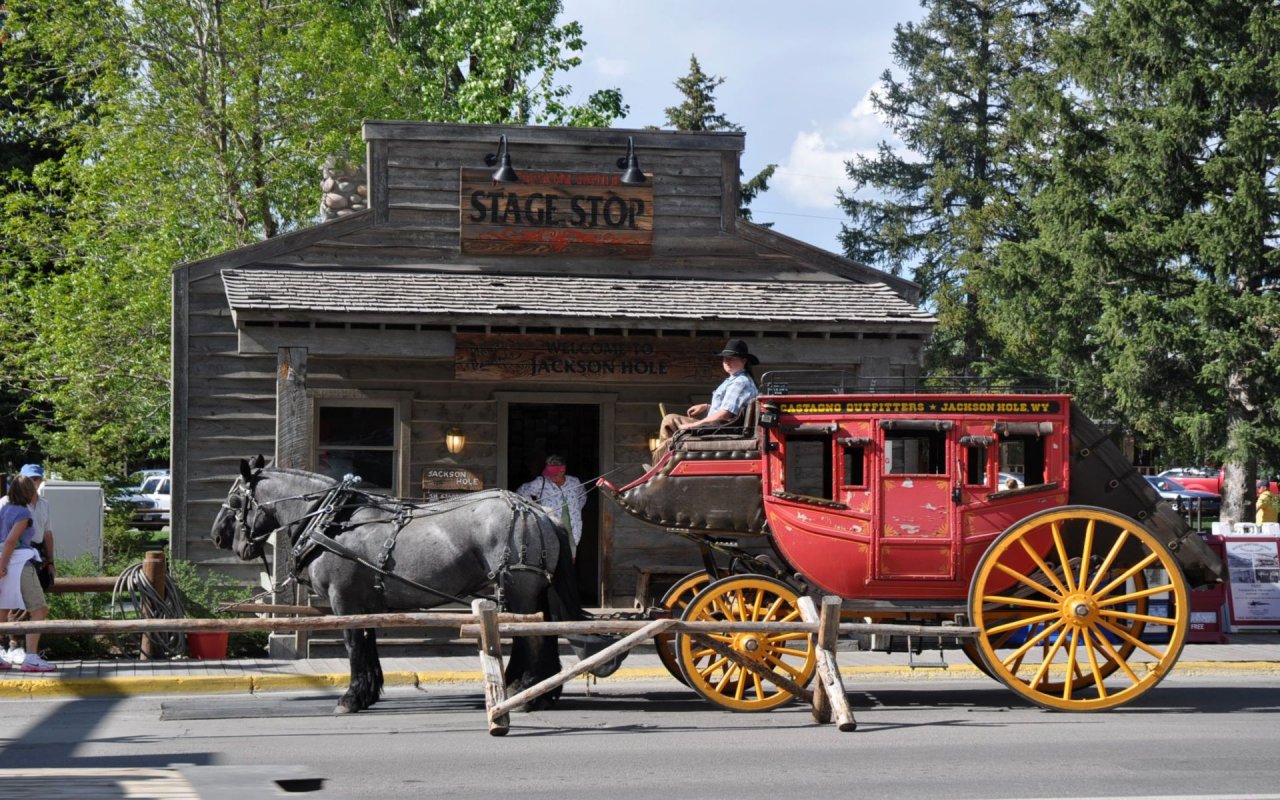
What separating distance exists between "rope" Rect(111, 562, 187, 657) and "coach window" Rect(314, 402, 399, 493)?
8.05 feet

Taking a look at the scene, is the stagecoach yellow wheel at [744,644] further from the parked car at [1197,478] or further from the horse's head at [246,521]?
the parked car at [1197,478]

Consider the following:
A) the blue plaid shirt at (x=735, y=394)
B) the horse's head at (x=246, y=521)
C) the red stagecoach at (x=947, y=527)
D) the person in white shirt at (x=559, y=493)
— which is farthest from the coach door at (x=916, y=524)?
the person in white shirt at (x=559, y=493)

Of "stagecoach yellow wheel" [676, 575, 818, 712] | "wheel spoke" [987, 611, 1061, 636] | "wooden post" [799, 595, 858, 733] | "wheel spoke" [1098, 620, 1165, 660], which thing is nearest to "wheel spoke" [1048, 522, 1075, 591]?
"wheel spoke" [987, 611, 1061, 636]

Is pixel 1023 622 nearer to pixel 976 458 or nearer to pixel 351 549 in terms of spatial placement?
pixel 976 458

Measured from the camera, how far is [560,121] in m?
31.8

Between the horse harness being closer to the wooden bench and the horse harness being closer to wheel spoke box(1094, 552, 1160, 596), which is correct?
the wooden bench

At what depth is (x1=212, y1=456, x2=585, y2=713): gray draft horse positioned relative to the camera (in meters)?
11.0

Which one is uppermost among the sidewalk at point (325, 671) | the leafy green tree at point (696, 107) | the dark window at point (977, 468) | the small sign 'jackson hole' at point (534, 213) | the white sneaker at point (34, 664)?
the leafy green tree at point (696, 107)

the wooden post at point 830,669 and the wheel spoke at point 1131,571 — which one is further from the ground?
the wheel spoke at point 1131,571

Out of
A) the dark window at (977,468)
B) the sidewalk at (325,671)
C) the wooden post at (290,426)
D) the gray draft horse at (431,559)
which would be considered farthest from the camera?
the wooden post at (290,426)

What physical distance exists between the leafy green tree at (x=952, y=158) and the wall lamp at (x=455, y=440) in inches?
1111

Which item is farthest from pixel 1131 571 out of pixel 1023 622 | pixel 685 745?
pixel 685 745

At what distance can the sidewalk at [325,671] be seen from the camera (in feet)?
40.5

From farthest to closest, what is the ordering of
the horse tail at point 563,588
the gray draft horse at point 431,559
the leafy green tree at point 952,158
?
the leafy green tree at point 952,158 → the horse tail at point 563,588 → the gray draft horse at point 431,559
